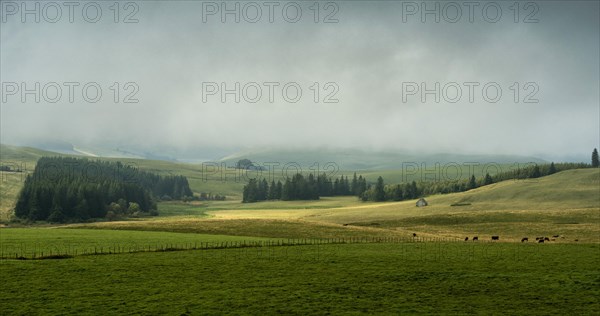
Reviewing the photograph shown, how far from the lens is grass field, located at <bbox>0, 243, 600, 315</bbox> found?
43.8m

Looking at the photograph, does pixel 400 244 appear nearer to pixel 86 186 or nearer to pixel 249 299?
pixel 249 299

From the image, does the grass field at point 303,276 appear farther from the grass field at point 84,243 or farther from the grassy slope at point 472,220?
the grassy slope at point 472,220

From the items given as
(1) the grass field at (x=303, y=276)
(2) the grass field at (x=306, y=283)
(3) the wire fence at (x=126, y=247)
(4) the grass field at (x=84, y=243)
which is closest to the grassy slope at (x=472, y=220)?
(1) the grass field at (x=303, y=276)

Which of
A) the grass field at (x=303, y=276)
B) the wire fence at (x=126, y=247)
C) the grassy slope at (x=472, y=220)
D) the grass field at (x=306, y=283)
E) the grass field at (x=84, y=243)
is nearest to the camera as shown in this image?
the grass field at (x=306, y=283)

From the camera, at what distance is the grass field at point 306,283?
43.8 meters

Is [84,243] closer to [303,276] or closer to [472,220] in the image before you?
[303,276]

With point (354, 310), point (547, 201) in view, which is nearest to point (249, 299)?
point (354, 310)

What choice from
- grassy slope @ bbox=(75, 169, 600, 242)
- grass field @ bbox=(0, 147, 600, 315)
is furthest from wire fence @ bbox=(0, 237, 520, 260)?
grassy slope @ bbox=(75, 169, 600, 242)

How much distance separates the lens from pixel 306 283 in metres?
52.6

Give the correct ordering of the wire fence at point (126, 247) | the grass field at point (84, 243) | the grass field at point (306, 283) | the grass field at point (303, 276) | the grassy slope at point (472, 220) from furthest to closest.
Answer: the grassy slope at point (472, 220) < the grass field at point (84, 243) < the wire fence at point (126, 247) < the grass field at point (303, 276) < the grass field at point (306, 283)

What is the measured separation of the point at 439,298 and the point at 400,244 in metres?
38.3

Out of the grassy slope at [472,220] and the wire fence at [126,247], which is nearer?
the wire fence at [126,247]

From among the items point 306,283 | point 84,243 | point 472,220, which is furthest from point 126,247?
point 472,220

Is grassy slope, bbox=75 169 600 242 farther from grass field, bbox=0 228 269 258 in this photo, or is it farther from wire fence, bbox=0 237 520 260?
grass field, bbox=0 228 269 258
